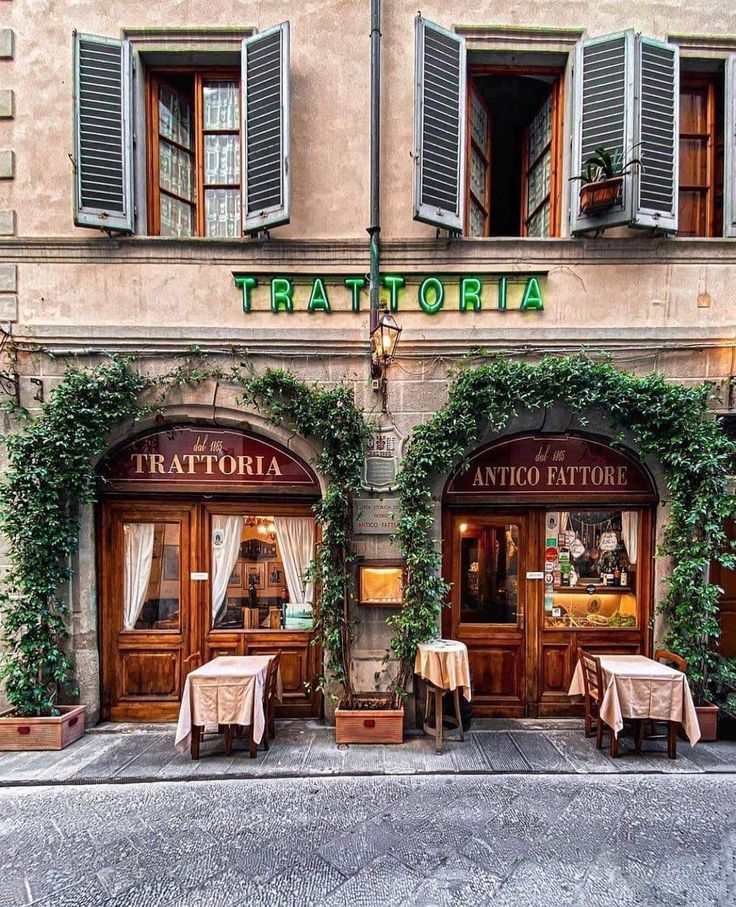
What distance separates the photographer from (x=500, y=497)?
5711mm

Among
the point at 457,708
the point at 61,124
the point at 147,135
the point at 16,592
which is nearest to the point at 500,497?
the point at 457,708

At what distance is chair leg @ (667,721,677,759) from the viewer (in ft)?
15.4

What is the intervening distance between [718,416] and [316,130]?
18.3 ft

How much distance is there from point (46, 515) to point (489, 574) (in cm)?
497

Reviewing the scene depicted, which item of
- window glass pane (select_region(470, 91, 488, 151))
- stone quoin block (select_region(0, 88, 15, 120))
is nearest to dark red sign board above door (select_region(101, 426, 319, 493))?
stone quoin block (select_region(0, 88, 15, 120))

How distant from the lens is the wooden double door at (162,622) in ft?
18.5

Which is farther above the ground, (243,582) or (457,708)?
(243,582)

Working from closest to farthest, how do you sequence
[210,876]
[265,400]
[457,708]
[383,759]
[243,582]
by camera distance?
[210,876] < [383,759] < [457,708] < [265,400] < [243,582]

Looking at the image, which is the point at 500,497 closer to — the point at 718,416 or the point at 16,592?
the point at 718,416

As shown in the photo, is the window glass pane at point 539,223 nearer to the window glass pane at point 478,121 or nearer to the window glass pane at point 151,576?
the window glass pane at point 478,121

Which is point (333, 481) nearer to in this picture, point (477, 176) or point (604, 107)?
point (477, 176)

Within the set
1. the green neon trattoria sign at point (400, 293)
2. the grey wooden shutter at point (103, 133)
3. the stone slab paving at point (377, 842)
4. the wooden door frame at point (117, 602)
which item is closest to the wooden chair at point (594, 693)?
the stone slab paving at point (377, 842)

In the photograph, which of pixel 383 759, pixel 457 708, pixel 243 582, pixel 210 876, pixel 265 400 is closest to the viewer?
pixel 210 876

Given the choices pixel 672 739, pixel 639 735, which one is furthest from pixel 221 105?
pixel 672 739
